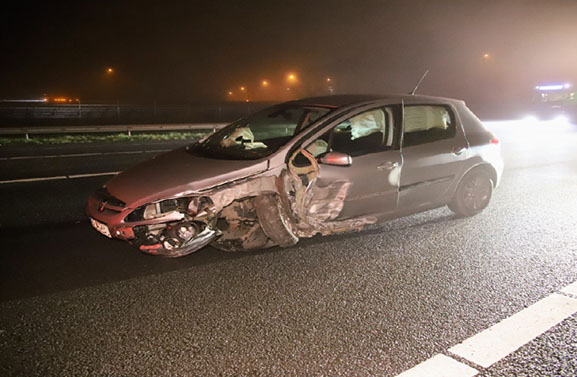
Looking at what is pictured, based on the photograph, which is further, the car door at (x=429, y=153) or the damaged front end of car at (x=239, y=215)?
the car door at (x=429, y=153)

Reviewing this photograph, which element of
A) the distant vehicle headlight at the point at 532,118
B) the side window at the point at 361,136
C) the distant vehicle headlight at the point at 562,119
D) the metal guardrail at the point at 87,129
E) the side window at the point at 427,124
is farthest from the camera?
the distant vehicle headlight at the point at 532,118

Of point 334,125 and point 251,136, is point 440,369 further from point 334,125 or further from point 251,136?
point 251,136

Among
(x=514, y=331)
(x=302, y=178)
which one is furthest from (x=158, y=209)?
(x=514, y=331)

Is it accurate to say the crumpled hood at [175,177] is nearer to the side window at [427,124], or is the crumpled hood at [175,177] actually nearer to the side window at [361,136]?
the side window at [361,136]

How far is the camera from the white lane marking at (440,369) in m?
2.65

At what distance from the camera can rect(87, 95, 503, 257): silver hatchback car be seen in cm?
414

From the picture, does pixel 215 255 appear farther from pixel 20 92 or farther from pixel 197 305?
pixel 20 92

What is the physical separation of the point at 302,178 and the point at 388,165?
1021 millimetres

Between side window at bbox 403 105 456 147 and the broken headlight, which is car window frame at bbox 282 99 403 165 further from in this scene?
the broken headlight

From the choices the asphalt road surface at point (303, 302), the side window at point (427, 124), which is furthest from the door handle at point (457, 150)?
→ the asphalt road surface at point (303, 302)

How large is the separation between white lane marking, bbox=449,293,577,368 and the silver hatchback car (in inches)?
74.1

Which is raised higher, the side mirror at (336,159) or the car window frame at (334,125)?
the car window frame at (334,125)

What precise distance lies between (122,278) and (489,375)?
9.67 ft

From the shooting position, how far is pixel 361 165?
4742mm
